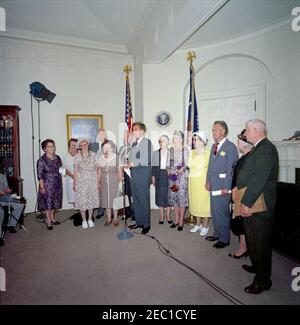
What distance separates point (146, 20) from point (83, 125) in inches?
91.8

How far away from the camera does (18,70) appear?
174 inches

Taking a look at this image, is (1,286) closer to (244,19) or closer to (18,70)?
→ (18,70)

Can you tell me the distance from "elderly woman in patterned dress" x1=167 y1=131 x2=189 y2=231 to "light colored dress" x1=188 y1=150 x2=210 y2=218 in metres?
0.11

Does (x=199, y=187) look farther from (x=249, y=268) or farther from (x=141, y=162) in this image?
(x=249, y=268)

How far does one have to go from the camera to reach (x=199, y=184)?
3.20 meters

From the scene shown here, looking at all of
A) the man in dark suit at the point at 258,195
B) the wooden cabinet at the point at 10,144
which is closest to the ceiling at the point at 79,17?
the wooden cabinet at the point at 10,144

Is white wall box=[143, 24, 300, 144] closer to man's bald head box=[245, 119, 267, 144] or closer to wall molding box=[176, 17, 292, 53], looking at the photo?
wall molding box=[176, 17, 292, 53]

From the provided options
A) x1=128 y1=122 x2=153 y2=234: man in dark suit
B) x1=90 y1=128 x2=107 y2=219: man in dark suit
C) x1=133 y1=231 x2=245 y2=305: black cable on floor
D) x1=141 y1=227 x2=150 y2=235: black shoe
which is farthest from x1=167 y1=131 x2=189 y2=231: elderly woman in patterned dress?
x1=90 y1=128 x2=107 y2=219: man in dark suit

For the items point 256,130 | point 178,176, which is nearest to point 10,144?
point 178,176

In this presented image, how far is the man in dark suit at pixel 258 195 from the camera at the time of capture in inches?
74.0

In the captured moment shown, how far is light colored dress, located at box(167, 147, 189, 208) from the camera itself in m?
3.36

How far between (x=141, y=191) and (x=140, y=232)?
2.10 feet

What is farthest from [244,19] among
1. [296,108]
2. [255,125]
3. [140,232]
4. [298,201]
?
[140,232]

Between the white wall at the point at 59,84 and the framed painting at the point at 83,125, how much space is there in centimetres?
11
